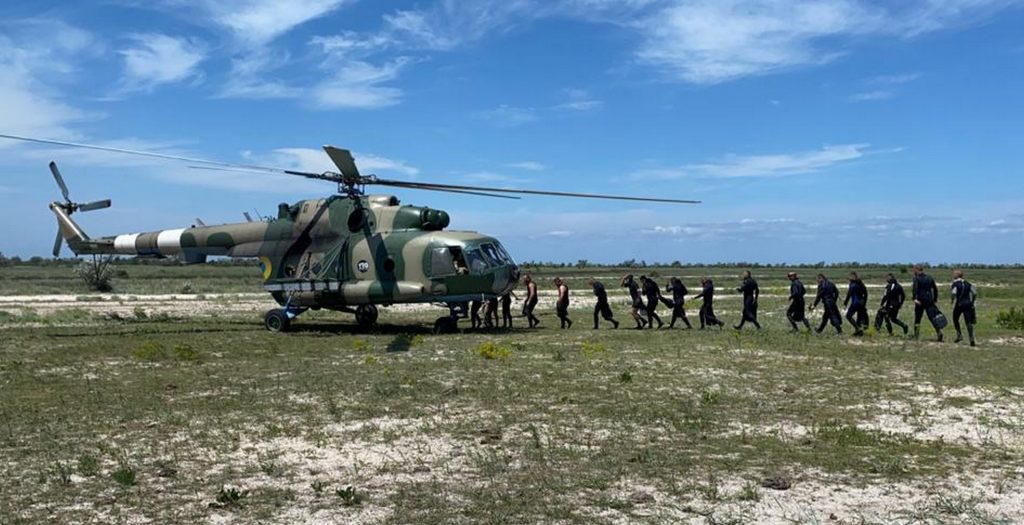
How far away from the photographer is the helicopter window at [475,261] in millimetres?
21547

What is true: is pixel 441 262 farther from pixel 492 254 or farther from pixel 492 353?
pixel 492 353

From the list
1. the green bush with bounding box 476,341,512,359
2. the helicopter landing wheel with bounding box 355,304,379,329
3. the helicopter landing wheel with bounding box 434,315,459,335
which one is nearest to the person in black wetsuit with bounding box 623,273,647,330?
the helicopter landing wheel with bounding box 434,315,459,335

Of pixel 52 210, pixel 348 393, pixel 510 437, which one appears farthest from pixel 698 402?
pixel 52 210

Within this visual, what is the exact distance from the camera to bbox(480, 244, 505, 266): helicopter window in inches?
863

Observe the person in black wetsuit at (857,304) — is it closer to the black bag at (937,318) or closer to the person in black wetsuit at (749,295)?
the black bag at (937,318)

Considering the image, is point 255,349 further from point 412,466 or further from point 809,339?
point 809,339

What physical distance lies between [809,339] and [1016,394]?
26.5 ft

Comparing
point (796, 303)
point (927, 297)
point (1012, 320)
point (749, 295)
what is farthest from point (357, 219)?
point (1012, 320)

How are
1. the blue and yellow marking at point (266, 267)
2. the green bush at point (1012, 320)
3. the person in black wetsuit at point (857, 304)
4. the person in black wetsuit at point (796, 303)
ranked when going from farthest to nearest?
the green bush at point (1012, 320), the blue and yellow marking at point (266, 267), the person in black wetsuit at point (796, 303), the person in black wetsuit at point (857, 304)

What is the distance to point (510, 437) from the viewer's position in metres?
9.51

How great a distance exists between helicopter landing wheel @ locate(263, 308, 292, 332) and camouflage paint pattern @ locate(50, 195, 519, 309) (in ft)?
1.40

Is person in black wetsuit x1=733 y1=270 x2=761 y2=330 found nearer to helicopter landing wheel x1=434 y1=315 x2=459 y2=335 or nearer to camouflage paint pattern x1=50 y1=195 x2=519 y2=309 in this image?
camouflage paint pattern x1=50 y1=195 x2=519 y2=309

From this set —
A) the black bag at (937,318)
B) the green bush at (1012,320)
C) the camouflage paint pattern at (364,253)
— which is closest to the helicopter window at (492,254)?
the camouflage paint pattern at (364,253)

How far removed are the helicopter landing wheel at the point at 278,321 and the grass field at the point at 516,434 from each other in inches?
187
